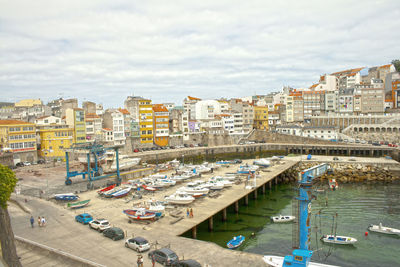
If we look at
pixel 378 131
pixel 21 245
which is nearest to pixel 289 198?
pixel 21 245

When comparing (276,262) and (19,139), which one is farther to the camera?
(19,139)

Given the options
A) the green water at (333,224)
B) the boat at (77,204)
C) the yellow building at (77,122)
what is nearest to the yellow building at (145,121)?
the yellow building at (77,122)

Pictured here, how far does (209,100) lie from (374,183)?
71.7 m

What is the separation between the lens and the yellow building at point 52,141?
2621 inches

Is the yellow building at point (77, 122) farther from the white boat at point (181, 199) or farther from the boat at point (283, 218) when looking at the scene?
the boat at point (283, 218)

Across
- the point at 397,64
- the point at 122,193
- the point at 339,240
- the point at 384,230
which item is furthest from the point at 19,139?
the point at 397,64

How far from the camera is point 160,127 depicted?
88250mm

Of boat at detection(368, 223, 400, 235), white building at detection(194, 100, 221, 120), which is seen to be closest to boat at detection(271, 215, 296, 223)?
boat at detection(368, 223, 400, 235)

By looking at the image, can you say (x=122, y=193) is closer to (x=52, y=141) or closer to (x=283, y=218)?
(x=283, y=218)

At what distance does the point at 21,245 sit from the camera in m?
21.5

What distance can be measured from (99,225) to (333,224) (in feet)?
70.9

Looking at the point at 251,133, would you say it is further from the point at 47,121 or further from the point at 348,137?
the point at 47,121

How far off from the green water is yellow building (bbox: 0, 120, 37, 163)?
46.7 m

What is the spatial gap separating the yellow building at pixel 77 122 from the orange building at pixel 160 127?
69.1 feet
